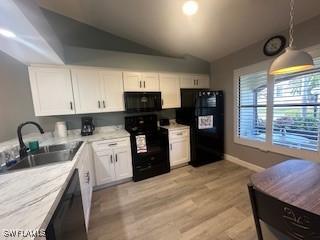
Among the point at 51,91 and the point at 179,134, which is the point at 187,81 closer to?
the point at 179,134

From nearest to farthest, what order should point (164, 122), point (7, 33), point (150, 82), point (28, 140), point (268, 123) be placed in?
point (7, 33)
point (28, 140)
point (268, 123)
point (150, 82)
point (164, 122)

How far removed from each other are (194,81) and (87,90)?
2344 mm

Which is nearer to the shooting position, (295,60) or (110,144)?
(295,60)

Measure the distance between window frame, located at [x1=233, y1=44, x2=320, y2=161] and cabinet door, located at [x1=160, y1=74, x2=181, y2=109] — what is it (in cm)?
121

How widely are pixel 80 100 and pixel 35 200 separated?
6.73 ft

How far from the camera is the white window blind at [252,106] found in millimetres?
2754

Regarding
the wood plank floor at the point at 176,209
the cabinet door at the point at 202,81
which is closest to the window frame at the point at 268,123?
the wood plank floor at the point at 176,209

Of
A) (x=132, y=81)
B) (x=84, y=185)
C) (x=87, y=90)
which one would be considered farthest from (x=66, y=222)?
(x=132, y=81)

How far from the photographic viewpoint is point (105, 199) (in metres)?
2.32

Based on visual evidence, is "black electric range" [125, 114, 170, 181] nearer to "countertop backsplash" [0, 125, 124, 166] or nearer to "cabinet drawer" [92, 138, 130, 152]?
"cabinet drawer" [92, 138, 130, 152]

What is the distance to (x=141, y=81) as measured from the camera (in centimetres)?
303

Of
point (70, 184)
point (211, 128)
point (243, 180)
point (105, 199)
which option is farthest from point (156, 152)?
point (70, 184)

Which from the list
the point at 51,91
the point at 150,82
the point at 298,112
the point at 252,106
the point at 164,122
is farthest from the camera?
the point at 164,122

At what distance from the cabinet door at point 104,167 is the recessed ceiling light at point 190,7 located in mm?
2428
